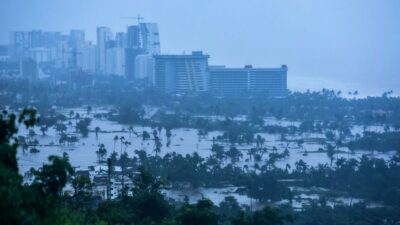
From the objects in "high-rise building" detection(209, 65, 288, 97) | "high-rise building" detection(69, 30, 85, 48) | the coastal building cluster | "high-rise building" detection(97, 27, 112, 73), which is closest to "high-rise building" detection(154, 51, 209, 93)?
the coastal building cluster

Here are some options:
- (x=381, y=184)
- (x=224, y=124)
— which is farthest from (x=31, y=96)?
(x=381, y=184)

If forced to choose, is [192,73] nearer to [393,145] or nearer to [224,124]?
[224,124]

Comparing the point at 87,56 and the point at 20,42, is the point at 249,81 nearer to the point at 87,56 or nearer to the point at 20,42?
the point at 87,56

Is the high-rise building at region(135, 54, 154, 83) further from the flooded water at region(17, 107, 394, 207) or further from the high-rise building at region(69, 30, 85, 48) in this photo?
the flooded water at region(17, 107, 394, 207)

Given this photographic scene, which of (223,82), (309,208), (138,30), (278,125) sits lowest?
(309,208)

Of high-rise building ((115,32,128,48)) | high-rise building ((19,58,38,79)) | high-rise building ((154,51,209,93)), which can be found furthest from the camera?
high-rise building ((115,32,128,48))

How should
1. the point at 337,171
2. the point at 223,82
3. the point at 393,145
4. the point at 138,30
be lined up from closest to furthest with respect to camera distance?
1. the point at 337,171
2. the point at 393,145
3. the point at 223,82
4. the point at 138,30

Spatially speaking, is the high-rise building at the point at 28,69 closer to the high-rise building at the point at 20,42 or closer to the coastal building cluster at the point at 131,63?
the coastal building cluster at the point at 131,63

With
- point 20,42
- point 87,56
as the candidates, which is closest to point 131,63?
point 87,56

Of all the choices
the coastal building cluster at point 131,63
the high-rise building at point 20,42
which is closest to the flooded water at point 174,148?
the coastal building cluster at point 131,63
